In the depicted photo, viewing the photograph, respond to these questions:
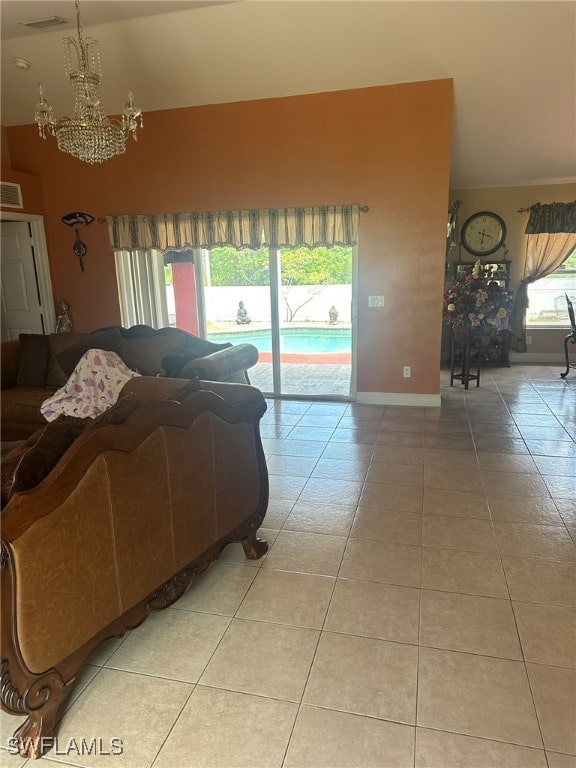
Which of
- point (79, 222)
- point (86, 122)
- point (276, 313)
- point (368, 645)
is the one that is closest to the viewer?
point (368, 645)

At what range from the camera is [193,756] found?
1533mm

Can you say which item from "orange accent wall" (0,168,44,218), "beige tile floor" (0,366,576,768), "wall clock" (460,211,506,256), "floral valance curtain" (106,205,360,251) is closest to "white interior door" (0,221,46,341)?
"orange accent wall" (0,168,44,218)

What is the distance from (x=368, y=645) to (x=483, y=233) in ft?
22.3

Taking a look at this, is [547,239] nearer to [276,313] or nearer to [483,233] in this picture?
[483,233]

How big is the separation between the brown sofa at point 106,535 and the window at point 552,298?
22.1 ft

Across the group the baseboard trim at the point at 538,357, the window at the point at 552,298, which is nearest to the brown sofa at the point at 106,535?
the baseboard trim at the point at 538,357

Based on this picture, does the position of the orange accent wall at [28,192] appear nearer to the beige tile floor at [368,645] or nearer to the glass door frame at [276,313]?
the glass door frame at [276,313]

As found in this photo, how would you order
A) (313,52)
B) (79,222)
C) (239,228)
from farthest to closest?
(79,222) → (239,228) → (313,52)

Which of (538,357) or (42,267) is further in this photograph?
(538,357)

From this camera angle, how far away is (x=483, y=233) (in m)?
7.31

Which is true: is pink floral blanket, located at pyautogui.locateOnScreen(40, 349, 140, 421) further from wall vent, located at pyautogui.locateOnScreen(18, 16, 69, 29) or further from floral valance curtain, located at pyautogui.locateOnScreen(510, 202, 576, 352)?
floral valance curtain, located at pyautogui.locateOnScreen(510, 202, 576, 352)

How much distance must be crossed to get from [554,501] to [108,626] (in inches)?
105

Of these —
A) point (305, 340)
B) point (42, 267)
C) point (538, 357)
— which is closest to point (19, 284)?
point (42, 267)

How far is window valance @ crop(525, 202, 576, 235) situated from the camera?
6926 mm
